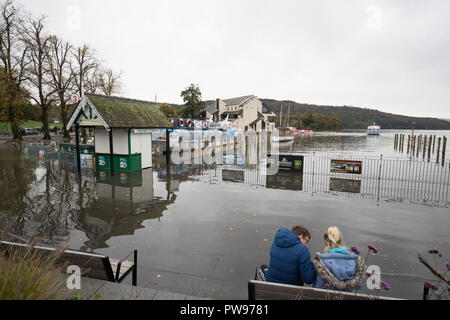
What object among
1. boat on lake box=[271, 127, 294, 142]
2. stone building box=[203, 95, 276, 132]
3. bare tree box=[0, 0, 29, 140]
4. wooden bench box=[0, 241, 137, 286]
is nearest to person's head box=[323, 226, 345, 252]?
wooden bench box=[0, 241, 137, 286]

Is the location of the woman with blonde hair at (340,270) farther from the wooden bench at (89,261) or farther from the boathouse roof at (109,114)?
the boathouse roof at (109,114)

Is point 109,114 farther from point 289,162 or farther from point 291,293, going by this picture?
point 291,293

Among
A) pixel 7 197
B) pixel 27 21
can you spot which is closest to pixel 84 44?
pixel 27 21

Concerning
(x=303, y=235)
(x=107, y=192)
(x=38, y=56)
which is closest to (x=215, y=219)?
(x=303, y=235)

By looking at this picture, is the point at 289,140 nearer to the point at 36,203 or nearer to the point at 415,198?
the point at 415,198

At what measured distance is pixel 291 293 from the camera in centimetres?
350

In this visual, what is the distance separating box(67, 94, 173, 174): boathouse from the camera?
52.7 feet

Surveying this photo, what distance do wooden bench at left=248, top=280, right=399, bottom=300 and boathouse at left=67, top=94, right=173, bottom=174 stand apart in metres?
14.5

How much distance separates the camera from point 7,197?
37.0 feet

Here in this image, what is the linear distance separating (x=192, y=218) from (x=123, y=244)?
269 cm

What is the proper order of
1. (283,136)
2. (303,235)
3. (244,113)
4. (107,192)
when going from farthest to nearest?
(244,113) < (283,136) < (107,192) < (303,235)

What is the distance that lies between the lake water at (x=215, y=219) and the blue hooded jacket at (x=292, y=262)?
1.39 metres

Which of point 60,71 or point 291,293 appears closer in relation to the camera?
point 291,293

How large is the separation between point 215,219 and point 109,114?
35.8ft
